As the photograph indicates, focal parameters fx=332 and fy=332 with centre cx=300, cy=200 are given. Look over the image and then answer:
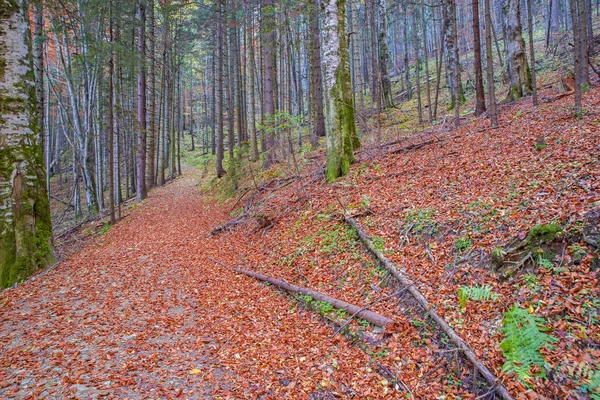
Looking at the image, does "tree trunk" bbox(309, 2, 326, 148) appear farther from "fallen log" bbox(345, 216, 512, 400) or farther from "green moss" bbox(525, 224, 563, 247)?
"green moss" bbox(525, 224, 563, 247)

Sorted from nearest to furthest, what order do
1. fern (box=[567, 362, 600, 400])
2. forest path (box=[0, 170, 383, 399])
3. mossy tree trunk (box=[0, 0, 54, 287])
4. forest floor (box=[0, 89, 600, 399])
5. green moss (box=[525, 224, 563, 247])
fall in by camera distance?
fern (box=[567, 362, 600, 400]), forest floor (box=[0, 89, 600, 399]), forest path (box=[0, 170, 383, 399]), green moss (box=[525, 224, 563, 247]), mossy tree trunk (box=[0, 0, 54, 287])

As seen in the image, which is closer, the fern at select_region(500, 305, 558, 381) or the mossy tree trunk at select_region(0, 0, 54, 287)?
the fern at select_region(500, 305, 558, 381)

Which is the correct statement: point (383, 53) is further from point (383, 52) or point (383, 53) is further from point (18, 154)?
point (18, 154)

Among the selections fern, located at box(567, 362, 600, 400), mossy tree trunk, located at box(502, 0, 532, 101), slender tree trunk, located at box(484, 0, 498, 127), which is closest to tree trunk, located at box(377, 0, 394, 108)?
mossy tree trunk, located at box(502, 0, 532, 101)

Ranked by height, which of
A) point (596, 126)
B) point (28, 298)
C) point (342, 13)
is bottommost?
point (28, 298)

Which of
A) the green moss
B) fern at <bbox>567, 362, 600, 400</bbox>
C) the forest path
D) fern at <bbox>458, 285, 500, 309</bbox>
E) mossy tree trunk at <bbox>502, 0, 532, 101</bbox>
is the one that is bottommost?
the forest path

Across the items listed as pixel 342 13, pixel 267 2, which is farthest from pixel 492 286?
pixel 267 2

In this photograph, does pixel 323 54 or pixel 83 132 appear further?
pixel 83 132

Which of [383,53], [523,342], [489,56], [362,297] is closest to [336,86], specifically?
[489,56]

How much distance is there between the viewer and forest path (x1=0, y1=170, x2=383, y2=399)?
3096 millimetres

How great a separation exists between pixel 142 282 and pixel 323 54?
6.56 meters

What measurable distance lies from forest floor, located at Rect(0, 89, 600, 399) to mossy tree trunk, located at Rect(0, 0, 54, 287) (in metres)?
0.63

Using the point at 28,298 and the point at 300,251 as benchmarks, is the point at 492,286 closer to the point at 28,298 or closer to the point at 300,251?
the point at 300,251

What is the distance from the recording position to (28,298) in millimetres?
5070
